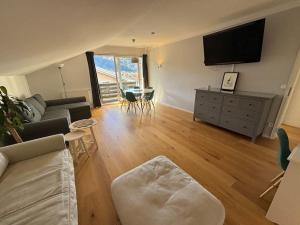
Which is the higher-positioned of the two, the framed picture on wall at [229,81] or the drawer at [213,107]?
the framed picture on wall at [229,81]

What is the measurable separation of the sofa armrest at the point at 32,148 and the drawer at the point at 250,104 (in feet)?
10.2

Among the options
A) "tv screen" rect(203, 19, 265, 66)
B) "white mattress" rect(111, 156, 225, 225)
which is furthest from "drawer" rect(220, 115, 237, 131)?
"white mattress" rect(111, 156, 225, 225)

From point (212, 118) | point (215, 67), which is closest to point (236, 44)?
point (215, 67)

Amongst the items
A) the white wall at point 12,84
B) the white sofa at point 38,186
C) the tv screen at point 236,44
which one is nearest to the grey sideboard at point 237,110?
the tv screen at point 236,44

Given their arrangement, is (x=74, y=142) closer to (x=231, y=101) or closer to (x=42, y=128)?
(x=42, y=128)

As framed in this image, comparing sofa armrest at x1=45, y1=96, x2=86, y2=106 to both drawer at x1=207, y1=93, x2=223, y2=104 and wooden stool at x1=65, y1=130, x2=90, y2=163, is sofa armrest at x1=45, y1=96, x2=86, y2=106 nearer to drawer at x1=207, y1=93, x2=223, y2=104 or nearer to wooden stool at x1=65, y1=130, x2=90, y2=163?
wooden stool at x1=65, y1=130, x2=90, y2=163

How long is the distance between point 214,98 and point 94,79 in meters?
4.30

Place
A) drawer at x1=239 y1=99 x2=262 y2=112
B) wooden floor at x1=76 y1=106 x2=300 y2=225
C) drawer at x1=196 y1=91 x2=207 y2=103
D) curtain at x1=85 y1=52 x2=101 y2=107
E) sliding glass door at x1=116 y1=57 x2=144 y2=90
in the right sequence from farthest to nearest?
sliding glass door at x1=116 y1=57 x2=144 y2=90 < curtain at x1=85 y1=52 x2=101 y2=107 < drawer at x1=196 y1=91 x2=207 y2=103 < drawer at x1=239 y1=99 x2=262 y2=112 < wooden floor at x1=76 y1=106 x2=300 y2=225

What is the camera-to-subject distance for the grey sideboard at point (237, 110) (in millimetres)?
2438

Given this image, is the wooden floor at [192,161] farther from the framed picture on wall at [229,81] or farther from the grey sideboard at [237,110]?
the framed picture on wall at [229,81]

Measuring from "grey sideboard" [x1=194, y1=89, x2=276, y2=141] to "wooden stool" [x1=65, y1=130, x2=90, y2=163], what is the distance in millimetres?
2799

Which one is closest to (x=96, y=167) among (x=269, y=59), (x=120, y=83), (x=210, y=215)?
(x=210, y=215)

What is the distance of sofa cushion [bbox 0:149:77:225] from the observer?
0.87 metres

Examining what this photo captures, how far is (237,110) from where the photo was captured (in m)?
2.72
